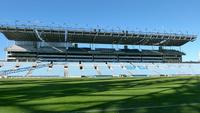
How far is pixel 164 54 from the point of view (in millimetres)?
79312

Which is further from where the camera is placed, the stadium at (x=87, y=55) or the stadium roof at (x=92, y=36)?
the stadium roof at (x=92, y=36)

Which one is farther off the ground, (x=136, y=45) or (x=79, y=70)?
(x=136, y=45)

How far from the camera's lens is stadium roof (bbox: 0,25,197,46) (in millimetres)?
62781

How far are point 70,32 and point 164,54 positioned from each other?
1119 inches

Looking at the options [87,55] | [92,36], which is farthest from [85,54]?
[92,36]

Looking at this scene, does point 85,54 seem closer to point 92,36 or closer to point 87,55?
point 87,55

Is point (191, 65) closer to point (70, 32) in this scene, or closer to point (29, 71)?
point (70, 32)

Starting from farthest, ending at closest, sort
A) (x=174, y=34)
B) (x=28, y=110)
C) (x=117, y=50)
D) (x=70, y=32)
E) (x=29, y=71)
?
1. (x=117, y=50)
2. (x=174, y=34)
3. (x=70, y=32)
4. (x=29, y=71)
5. (x=28, y=110)

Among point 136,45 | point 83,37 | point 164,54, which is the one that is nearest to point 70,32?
point 83,37

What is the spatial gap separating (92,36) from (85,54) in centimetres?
892

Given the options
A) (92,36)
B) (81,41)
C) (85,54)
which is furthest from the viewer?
(85,54)

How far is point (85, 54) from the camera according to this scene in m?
75.1

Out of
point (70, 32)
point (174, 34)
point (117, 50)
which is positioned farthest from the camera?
point (117, 50)

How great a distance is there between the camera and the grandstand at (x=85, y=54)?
58094 mm
